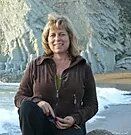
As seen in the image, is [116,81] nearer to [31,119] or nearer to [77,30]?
[77,30]

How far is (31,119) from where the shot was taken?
153 inches

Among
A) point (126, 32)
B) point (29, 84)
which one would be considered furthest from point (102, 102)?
point (126, 32)

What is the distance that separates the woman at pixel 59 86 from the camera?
13.3 feet

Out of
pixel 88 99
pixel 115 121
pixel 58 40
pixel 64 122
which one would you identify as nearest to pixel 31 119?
pixel 64 122

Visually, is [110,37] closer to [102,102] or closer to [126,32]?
→ [126,32]

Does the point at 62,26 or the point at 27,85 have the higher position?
the point at 62,26

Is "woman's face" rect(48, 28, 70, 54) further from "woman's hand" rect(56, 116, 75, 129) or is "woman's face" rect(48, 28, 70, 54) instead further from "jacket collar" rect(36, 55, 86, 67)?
"woman's hand" rect(56, 116, 75, 129)

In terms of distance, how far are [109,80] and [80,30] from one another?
10.1m

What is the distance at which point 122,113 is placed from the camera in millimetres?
16844

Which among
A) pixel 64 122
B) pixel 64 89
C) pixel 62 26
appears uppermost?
pixel 62 26

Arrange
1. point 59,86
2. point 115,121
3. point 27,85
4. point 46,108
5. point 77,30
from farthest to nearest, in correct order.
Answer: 1. point 77,30
2. point 115,121
3. point 27,85
4. point 59,86
5. point 46,108

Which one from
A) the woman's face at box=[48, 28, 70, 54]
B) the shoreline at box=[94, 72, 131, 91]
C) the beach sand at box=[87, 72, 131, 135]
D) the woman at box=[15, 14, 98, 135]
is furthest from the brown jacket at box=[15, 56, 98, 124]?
the shoreline at box=[94, 72, 131, 91]

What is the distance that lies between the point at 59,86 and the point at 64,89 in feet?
0.16

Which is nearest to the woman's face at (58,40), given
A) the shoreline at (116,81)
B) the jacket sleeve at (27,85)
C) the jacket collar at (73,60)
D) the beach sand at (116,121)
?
the jacket collar at (73,60)
